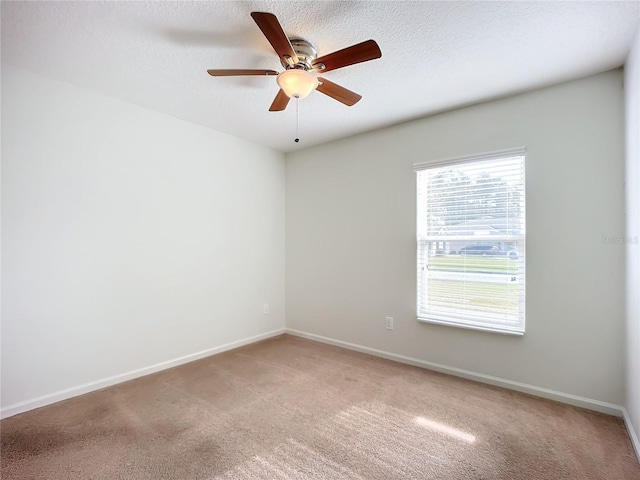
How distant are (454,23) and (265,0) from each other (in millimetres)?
1054

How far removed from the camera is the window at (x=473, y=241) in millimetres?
2562

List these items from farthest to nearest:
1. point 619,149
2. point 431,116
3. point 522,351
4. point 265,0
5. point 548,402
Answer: point 431,116 → point 522,351 → point 548,402 → point 619,149 → point 265,0

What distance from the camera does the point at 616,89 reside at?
7.15ft

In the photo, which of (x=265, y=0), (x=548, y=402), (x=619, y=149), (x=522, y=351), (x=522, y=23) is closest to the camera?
(x=265, y=0)

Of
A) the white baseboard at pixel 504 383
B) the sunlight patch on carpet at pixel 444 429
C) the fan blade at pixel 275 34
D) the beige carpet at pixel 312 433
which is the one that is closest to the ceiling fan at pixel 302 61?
the fan blade at pixel 275 34

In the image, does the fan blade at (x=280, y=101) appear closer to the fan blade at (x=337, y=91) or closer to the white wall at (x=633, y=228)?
the fan blade at (x=337, y=91)

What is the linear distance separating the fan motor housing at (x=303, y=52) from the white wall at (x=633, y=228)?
189cm

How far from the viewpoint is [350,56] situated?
168cm

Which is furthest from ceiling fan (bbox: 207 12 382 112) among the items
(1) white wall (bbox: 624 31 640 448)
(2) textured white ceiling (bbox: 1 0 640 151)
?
(1) white wall (bbox: 624 31 640 448)

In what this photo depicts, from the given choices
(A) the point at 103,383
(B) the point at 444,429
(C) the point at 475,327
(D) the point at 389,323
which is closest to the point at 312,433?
(B) the point at 444,429

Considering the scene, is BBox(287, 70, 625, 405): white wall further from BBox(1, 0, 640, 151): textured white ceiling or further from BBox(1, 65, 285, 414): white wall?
BBox(1, 65, 285, 414): white wall

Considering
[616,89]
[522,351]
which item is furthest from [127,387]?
[616,89]

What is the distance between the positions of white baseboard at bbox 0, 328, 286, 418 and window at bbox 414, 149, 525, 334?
2242 millimetres

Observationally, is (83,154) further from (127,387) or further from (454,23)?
(454,23)
